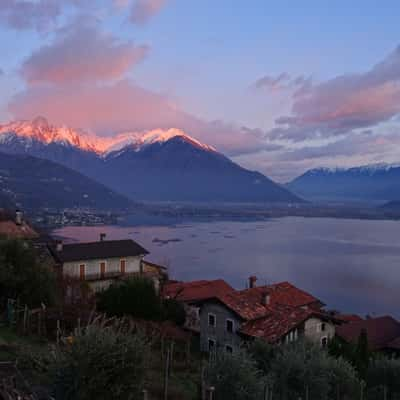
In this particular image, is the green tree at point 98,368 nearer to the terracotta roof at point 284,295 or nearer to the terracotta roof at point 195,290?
the terracotta roof at point 284,295

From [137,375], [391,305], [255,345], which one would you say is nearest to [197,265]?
[391,305]

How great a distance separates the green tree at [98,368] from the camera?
7207 mm

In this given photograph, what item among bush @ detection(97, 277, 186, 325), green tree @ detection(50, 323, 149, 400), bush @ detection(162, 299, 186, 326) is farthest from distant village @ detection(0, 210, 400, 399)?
green tree @ detection(50, 323, 149, 400)

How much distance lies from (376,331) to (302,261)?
4149 centimetres

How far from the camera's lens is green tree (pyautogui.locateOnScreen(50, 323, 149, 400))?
7.21m

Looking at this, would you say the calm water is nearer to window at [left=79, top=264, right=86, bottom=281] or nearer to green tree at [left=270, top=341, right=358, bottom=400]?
window at [left=79, top=264, right=86, bottom=281]

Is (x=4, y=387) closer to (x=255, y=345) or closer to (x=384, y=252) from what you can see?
(x=255, y=345)

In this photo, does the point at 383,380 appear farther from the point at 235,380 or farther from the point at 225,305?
the point at 225,305

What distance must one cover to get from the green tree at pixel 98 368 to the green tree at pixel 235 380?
2507 millimetres

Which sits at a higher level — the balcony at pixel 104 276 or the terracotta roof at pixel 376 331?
the balcony at pixel 104 276

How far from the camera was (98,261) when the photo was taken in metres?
30.7

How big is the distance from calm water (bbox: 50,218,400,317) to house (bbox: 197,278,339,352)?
24.6 meters

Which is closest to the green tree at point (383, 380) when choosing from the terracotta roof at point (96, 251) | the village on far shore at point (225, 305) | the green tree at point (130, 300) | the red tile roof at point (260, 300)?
the village on far shore at point (225, 305)

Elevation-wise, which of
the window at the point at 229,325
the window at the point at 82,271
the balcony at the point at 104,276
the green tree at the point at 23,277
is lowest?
the window at the point at 229,325
